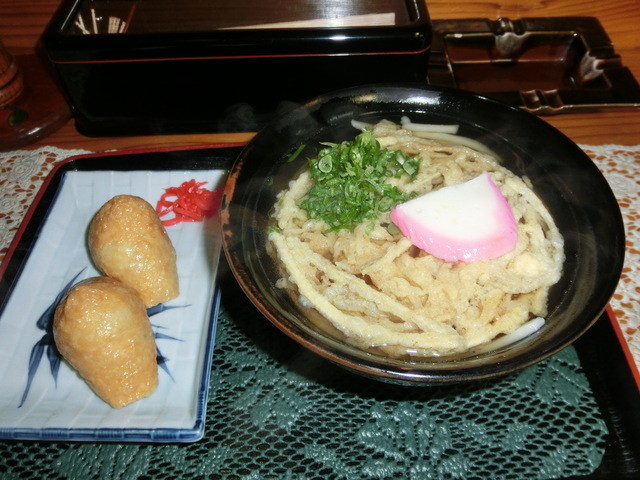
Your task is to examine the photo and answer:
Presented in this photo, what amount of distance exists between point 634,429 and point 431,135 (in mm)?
1314

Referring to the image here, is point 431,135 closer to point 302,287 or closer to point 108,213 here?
point 302,287

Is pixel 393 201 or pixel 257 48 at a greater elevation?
pixel 257 48

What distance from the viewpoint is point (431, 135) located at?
7.11 ft

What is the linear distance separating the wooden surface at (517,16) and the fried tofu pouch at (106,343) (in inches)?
55.6

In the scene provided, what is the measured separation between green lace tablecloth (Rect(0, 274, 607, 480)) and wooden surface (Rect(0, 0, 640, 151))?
1.61 metres

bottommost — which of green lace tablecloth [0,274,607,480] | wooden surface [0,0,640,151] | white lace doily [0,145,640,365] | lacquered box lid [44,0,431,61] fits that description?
green lace tablecloth [0,274,607,480]

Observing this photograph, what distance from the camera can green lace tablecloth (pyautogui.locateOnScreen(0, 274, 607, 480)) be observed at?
171 cm

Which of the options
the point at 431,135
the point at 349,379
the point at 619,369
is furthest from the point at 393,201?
the point at 619,369

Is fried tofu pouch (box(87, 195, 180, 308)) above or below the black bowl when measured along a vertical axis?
below

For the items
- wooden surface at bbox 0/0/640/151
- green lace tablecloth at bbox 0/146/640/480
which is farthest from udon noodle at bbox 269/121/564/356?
wooden surface at bbox 0/0/640/151

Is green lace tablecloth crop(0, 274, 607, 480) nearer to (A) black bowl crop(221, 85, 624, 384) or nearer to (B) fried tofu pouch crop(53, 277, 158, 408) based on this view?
(B) fried tofu pouch crop(53, 277, 158, 408)

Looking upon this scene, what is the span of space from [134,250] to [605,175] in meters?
2.38

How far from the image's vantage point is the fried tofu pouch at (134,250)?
2.12 meters

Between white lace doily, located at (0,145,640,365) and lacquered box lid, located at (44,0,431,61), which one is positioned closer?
white lace doily, located at (0,145,640,365)
